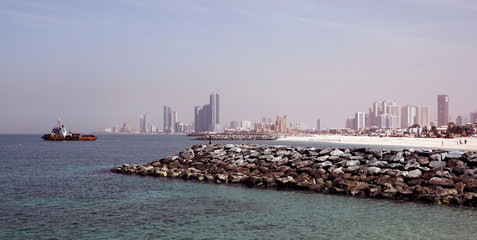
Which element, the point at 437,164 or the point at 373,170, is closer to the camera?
the point at 437,164

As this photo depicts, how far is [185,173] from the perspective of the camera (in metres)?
28.5

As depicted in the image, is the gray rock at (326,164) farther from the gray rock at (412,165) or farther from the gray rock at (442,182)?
the gray rock at (442,182)

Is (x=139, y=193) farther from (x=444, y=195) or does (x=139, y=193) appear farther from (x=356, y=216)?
(x=444, y=195)

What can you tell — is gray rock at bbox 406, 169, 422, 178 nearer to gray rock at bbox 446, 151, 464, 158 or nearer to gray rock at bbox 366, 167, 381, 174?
gray rock at bbox 366, 167, 381, 174

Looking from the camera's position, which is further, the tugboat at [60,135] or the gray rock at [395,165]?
the tugboat at [60,135]

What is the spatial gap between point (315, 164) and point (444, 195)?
9.36 metres

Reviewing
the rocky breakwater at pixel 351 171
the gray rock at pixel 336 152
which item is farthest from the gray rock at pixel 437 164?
the gray rock at pixel 336 152

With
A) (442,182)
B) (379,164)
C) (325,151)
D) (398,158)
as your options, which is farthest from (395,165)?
(325,151)

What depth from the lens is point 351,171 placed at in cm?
2453

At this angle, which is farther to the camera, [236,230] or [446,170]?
[446,170]

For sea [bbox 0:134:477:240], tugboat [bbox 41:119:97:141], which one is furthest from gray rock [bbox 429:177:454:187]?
tugboat [bbox 41:119:97:141]

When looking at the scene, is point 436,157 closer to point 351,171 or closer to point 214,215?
point 351,171

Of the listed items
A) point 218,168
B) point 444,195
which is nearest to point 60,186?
point 218,168

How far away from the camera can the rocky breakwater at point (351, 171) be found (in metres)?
19.7
